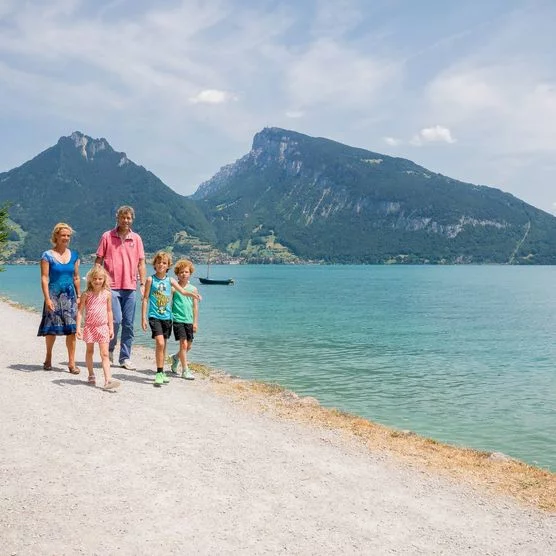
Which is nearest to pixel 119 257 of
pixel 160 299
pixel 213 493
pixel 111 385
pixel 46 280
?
pixel 160 299

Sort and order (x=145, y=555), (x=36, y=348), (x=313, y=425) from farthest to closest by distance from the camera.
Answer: (x=36, y=348) → (x=313, y=425) → (x=145, y=555)

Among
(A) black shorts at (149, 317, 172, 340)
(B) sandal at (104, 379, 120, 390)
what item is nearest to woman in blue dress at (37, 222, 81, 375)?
(B) sandal at (104, 379, 120, 390)

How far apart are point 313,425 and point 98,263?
5.98m

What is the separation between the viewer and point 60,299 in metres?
11.4

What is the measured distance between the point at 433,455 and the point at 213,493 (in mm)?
4641

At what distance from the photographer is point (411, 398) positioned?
18203 millimetres

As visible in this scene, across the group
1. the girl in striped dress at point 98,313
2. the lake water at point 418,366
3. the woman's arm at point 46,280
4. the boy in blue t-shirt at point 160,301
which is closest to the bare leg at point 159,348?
the boy in blue t-shirt at point 160,301

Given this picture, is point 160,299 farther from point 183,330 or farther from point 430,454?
point 430,454

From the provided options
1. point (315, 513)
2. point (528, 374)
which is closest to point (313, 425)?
point (315, 513)

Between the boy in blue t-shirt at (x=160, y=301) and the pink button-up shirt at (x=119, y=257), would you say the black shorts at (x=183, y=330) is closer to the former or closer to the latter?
the boy in blue t-shirt at (x=160, y=301)

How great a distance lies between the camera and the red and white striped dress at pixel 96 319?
1121 centimetres

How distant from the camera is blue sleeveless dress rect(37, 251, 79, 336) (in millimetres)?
11328

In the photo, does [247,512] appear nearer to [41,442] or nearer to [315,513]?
[315,513]

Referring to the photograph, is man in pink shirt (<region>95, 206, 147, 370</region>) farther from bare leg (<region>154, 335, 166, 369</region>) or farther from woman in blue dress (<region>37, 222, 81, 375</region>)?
bare leg (<region>154, 335, 166, 369</region>)
